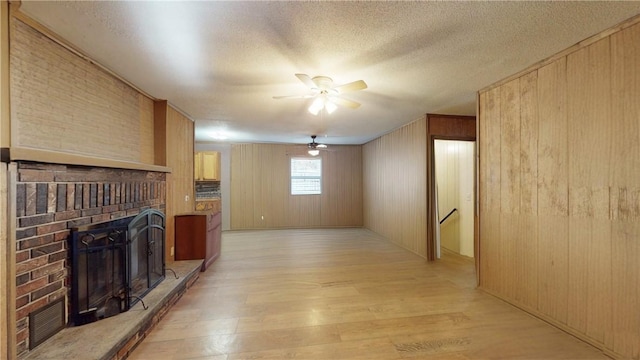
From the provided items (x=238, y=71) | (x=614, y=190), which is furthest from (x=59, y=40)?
(x=614, y=190)

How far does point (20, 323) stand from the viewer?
153 centimetres

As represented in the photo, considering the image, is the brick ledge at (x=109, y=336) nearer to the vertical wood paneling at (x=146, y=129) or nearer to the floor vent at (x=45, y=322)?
the floor vent at (x=45, y=322)

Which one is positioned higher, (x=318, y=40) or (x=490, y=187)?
(x=318, y=40)

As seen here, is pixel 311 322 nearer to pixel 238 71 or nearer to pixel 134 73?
pixel 238 71

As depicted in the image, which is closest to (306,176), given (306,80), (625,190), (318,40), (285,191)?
(285,191)

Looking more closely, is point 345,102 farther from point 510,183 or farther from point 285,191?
point 285,191

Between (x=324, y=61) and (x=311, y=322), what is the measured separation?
8.22 feet

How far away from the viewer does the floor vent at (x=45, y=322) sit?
161 cm

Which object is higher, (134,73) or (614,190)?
(134,73)

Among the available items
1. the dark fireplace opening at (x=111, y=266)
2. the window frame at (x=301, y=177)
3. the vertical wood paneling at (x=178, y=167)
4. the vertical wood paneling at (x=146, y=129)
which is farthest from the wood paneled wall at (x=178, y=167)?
the window frame at (x=301, y=177)

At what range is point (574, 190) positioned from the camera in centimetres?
208

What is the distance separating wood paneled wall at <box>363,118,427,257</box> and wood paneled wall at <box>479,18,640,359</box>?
1.50 metres

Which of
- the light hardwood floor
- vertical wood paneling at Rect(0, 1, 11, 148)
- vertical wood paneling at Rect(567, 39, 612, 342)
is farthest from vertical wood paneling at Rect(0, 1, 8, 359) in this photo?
vertical wood paneling at Rect(567, 39, 612, 342)

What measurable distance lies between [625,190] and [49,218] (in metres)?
4.23
